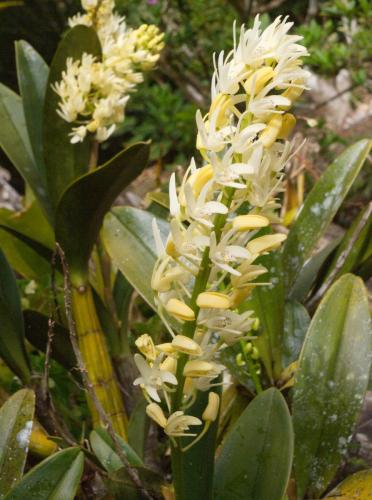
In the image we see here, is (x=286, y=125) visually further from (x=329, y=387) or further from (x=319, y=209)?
(x=319, y=209)

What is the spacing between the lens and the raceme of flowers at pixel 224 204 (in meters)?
0.53

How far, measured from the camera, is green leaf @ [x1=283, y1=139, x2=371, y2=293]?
100 cm

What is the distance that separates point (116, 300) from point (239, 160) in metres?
0.73

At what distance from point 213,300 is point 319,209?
1.73ft

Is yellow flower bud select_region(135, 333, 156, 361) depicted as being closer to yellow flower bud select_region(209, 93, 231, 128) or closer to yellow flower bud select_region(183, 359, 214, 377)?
yellow flower bud select_region(183, 359, 214, 377)

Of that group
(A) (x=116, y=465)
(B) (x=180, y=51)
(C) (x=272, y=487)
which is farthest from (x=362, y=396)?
(B) (x=180, y=51)

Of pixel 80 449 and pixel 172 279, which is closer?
pixel 172 279

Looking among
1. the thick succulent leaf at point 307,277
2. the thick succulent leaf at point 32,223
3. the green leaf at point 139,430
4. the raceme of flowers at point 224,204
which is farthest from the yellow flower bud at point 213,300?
the thick succulent leaf at point 32,223

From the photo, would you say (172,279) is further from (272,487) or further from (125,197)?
(125,197)

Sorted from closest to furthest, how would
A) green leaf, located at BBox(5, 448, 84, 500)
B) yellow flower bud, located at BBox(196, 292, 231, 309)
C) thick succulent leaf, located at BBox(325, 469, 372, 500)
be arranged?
yellow flower bud, located at BBox(196, 292, 231, 309), green leaf, located at BBox(5, 448, 84, 500), thick succulent leaf, located at BBox(325, 469, 372, 500)

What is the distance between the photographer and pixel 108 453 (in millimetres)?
807

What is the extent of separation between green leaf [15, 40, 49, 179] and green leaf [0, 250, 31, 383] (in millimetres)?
256

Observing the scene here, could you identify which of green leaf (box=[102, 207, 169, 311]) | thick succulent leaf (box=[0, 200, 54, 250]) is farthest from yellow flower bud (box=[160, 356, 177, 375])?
thick succulent leaf (box=[0, 200, 54, 250])

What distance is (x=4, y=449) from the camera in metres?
0.77
